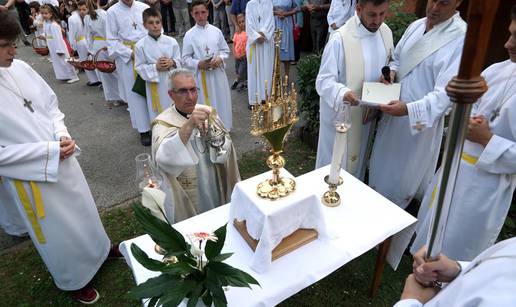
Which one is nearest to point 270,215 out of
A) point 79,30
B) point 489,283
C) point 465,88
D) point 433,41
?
point 489,283

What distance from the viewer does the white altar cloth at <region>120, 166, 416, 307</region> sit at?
74.6 inches

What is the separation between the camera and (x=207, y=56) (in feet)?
17.6

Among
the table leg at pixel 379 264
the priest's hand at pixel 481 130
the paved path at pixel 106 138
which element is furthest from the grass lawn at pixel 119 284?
the priest's hand at pixel 481 130

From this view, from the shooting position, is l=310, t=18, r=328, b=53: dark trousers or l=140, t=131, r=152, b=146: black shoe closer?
l=140, t=131, r=152, b=146: black shoe

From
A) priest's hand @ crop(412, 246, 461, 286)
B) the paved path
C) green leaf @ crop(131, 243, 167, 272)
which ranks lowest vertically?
the paved path

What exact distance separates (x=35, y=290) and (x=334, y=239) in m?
2.88

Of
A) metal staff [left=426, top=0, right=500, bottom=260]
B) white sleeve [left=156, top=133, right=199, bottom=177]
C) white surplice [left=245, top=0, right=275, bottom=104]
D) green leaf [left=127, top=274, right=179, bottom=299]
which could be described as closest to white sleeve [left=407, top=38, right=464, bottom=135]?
white sleeve [left=156, top=133, right=199, bottom=177]

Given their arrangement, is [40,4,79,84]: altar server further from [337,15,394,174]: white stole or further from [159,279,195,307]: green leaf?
[159,279,195,307]: green leaf

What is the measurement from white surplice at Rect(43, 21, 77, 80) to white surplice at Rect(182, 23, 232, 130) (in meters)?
5.23

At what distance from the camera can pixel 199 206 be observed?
3.13 m

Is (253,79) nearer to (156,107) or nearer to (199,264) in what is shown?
(156,107)

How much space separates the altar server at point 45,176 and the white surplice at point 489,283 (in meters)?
2.60

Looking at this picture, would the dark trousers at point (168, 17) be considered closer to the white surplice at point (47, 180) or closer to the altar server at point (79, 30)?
the altar server at point (79, 30)

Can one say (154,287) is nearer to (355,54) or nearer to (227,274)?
(227,274)
